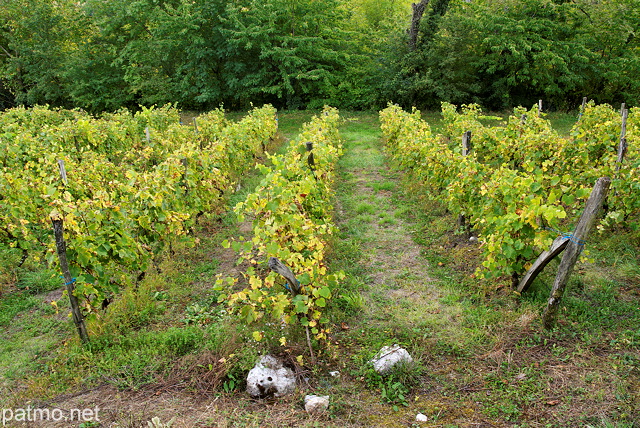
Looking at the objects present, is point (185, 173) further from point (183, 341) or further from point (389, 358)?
point (389, 358)

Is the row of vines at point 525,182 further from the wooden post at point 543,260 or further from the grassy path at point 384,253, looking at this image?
the grassy path at point 384,253

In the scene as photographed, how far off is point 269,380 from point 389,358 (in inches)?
38.4

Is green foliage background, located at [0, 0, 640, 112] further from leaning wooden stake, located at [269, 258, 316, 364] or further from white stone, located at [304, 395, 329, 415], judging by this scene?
white stone, located at [304, 395, 329, 415]

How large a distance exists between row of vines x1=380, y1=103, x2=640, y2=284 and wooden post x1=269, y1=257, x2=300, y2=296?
1953mm

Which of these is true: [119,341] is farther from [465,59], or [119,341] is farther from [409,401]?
[465,59]

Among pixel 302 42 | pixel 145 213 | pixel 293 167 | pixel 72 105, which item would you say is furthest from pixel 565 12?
pixel 72 105

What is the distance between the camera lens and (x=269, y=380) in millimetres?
3268

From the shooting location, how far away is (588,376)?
10.8ft

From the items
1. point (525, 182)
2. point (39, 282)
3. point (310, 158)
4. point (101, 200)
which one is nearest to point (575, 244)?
point (525, 182)

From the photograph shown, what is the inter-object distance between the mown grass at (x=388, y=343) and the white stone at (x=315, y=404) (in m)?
0.06

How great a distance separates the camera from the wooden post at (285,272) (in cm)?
331

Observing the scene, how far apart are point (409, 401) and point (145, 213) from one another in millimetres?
3192

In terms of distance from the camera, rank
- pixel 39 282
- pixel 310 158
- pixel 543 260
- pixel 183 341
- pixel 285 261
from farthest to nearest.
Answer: pixel 310 158 → pixel 39 282 → pixel 543 260 → pixel 183 341 → pixel 285 261

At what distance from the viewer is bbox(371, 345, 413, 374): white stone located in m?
3.42
